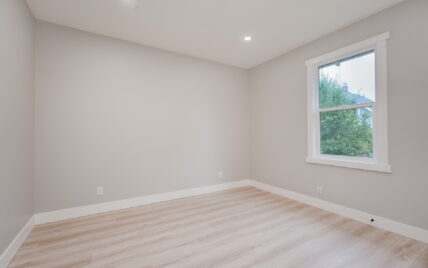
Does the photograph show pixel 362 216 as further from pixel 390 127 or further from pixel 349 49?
pixel 349 49

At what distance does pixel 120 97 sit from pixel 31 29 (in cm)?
127

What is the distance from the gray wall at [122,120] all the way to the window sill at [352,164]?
5.72 ft

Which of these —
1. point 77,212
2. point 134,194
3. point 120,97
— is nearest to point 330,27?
point 120,97

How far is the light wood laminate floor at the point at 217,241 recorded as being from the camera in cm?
173

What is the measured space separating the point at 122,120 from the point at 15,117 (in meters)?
1.25

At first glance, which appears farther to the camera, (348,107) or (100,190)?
(100,190)

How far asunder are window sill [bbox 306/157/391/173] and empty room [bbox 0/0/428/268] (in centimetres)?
3

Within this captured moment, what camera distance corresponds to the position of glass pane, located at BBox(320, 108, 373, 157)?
2.54 meters

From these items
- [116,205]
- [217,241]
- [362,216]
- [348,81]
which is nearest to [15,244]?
[116,205]

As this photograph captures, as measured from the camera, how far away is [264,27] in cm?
275

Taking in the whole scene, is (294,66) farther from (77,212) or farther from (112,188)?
(77,212)

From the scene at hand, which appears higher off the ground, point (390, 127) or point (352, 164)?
point (390, 127)

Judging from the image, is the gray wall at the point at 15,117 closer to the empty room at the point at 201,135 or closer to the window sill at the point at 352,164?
the empty room at the point at 201,135

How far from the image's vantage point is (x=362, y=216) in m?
2.48
